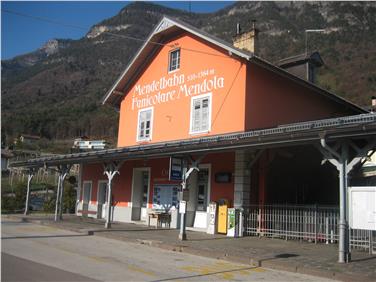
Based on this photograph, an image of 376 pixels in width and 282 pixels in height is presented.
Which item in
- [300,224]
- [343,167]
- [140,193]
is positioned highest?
[343,167]

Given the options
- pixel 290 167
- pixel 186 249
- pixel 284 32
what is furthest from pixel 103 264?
pixel 284 32

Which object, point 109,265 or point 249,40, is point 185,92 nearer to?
point 249,40

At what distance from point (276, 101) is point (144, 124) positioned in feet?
Result: 24.1

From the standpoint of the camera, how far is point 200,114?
67.3 ft

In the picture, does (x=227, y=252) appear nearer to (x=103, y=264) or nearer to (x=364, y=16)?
(x=103, y=264)

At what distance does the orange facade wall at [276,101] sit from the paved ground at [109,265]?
787 centimetres

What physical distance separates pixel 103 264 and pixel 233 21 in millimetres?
98179

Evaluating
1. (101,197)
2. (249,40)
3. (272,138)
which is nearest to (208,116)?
(249,40)

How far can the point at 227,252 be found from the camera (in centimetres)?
1243

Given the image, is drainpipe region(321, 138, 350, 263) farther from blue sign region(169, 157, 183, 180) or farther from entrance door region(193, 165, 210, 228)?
entrance door region(193, 165, 210, 228)

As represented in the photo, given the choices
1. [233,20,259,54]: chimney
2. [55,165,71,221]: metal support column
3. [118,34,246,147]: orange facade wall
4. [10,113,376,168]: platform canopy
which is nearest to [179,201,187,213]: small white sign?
[10,113,376,168]: platform canopy

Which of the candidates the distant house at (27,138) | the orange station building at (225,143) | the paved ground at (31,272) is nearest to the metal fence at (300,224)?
the orange station building at (225,143)

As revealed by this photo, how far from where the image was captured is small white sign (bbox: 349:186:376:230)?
10695mm

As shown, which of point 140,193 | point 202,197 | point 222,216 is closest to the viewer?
point 222,216
